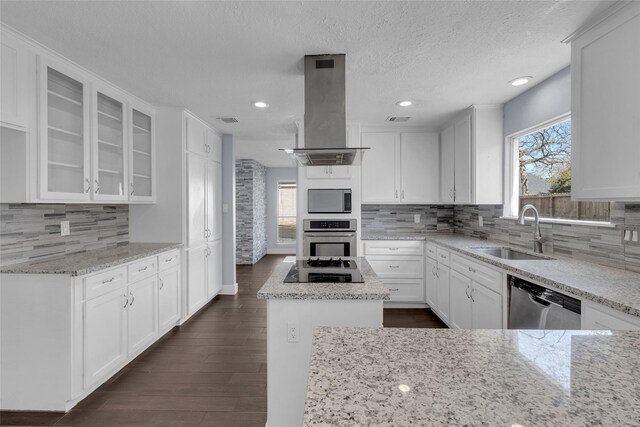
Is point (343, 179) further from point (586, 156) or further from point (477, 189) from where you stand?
point (586, 156)

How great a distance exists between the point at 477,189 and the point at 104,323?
356 centimetres

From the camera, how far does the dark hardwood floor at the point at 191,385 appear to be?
2.01 m

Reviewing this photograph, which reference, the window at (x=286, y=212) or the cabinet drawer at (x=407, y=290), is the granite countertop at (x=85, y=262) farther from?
the window at (x=286, y=212)

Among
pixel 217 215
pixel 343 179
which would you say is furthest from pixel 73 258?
pixel 343 179

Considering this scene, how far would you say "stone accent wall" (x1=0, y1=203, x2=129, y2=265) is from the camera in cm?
223

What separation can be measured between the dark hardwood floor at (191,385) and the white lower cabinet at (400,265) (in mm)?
399

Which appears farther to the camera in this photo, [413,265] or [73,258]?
[413,265]

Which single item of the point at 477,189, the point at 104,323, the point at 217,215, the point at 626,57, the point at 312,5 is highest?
the point at 312,5

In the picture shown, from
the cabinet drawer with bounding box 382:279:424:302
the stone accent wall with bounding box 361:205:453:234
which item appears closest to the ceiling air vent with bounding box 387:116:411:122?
the stone accent wall with bounding box 361:205:453:234

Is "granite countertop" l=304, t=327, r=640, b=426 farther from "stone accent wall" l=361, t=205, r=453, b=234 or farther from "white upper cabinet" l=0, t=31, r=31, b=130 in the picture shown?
"stone accent wall" l=361, t=205, r=453, b=234

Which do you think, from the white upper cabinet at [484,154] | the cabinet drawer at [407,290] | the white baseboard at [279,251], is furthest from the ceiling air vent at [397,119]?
the white baseboard at [279,251]

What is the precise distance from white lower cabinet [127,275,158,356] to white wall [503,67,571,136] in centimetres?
372

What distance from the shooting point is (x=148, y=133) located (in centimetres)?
351

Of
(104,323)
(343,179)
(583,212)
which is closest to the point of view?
(104,323)
